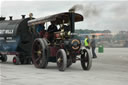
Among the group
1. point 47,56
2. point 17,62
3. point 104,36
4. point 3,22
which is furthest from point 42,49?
point 104,36

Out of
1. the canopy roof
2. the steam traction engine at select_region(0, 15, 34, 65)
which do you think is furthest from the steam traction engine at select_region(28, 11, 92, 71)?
the steam traction engine at select_region(0, 15, 34, 65)

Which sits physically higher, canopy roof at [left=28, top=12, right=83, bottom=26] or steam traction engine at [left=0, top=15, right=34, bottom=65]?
canopy roof at [left=28, top=12, right=83, bottom=26]

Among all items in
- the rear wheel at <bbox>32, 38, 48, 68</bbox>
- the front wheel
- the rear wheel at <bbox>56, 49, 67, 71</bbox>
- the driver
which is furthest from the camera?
the driver

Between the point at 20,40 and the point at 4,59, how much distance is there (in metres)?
2.99

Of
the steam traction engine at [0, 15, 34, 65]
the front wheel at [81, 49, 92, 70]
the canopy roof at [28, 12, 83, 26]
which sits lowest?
the front wheel at [81, 49, 92, 70]

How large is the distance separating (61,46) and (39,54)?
138 cm

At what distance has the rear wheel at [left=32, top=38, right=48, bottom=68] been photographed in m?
12.2

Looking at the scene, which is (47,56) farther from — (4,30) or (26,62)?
(4,30)

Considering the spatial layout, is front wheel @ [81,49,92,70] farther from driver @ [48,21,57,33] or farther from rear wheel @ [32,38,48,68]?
driver @ [48,21,57,33]

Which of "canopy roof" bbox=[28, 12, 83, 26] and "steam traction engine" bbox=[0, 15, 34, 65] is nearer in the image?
"canopy roof" bbox=[28, 12, 83, 26]

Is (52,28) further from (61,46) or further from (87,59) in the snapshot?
(87,59)

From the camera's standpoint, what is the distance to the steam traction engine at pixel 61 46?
37.5 ft

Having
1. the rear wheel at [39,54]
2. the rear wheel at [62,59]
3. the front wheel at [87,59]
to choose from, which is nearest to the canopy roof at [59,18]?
the rear wheel at [39,54]

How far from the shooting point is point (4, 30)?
15.7 metres
